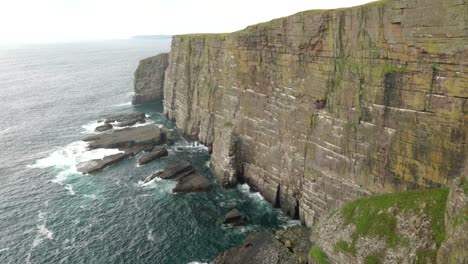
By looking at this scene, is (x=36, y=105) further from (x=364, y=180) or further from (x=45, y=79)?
(x=364, y=180)

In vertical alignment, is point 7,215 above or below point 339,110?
below

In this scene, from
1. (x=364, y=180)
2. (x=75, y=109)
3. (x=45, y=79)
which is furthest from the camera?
(x=45, y=79)

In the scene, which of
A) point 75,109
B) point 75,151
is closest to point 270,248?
point 75,151

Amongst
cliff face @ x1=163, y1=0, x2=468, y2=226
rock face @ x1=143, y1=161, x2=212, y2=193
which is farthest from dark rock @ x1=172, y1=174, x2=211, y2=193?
cliff face @ x1=163, y1=0, x2=468, y2=226

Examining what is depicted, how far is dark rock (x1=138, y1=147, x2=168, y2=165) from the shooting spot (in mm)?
68812

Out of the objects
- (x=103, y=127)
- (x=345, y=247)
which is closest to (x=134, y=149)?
(x=103, y=127)

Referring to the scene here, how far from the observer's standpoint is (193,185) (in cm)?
5738

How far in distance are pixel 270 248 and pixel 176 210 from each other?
1694cm

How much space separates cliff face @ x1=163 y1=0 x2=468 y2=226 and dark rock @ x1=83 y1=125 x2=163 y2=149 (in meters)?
19.0

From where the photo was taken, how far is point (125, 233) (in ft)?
152

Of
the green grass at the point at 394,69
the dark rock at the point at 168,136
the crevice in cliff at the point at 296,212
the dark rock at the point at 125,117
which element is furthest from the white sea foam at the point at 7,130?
the green grass at the point at 394,69

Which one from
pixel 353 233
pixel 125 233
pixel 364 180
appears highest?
pixel 364 180

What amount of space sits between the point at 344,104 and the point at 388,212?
12874 mm

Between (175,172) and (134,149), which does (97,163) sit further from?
(175,172)
